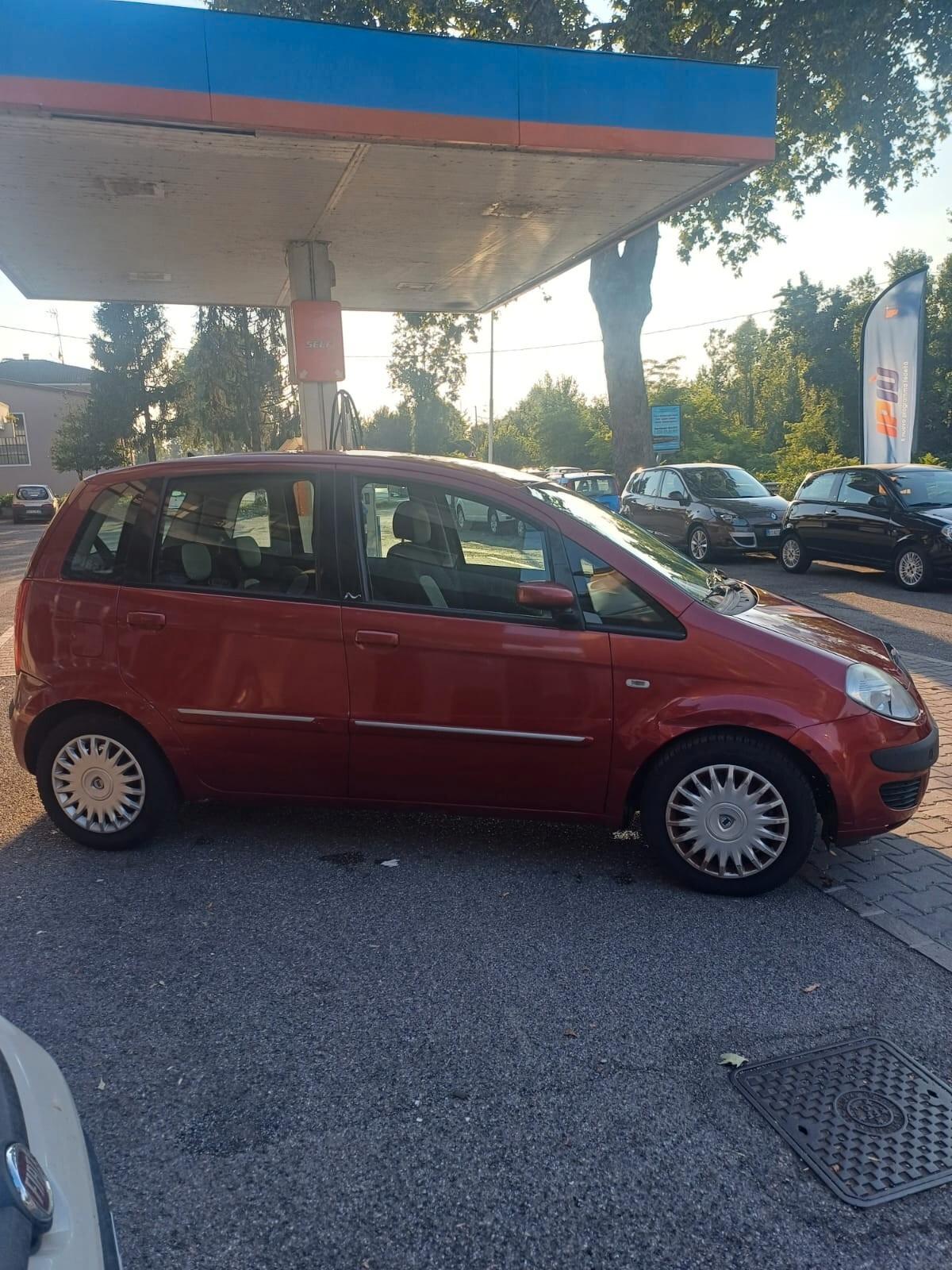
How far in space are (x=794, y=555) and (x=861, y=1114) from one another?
41.1 ft

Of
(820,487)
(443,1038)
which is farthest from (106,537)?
(820,487)

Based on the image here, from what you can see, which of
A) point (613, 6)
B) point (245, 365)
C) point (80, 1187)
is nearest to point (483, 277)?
point (613, 6)

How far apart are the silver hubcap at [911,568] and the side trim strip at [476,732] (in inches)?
376

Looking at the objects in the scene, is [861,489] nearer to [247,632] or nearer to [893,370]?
[893,370]

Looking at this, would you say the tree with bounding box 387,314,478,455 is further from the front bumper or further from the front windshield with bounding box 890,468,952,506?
the front bumper

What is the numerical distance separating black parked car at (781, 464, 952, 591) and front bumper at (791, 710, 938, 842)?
28.9 feet

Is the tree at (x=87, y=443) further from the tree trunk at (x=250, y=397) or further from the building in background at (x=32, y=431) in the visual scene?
the tree trunk at (x=250, y=397)

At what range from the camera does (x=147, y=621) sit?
403cm

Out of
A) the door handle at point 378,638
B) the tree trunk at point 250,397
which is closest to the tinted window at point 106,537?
the door handle at point 378,638

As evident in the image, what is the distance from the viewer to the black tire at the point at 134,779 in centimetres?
410

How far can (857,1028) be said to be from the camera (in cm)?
288

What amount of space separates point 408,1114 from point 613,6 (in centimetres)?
2320

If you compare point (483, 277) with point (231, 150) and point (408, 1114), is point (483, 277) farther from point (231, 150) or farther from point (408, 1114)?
point (408, 1114)

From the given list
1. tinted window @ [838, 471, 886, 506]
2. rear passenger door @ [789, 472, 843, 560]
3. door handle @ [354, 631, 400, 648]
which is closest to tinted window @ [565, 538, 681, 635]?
door handle @ [354, 631, 400, 648]
